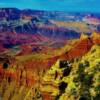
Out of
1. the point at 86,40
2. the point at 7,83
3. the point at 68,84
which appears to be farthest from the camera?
the point at 86,40

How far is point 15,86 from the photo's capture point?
80062mm

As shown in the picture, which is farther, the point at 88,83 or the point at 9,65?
the point at 9,65

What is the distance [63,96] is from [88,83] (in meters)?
2.13

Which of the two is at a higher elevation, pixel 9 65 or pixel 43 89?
pixel 43 89

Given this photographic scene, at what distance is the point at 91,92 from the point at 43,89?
6872 millimetres

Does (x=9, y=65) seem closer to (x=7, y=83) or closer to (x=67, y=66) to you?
(x=7, y=83)

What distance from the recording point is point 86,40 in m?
89.5

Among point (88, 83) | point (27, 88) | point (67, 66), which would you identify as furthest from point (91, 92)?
point (27, 88)

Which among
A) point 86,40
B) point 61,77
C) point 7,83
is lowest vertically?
point 7,83

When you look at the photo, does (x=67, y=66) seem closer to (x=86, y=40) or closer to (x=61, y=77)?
(x=61, y=77)

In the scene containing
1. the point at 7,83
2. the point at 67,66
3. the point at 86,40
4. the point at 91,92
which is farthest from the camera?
the point at 86,40

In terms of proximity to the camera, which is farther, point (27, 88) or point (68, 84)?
point (27, 88)

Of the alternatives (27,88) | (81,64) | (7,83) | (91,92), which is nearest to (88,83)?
(91,92)

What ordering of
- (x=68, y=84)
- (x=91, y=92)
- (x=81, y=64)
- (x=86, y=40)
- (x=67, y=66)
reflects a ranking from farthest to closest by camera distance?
(x=86, y=40)
(x=67, y=66)
(x=81, y=64)
(x=68, y=84)
(x=91, y=92)
